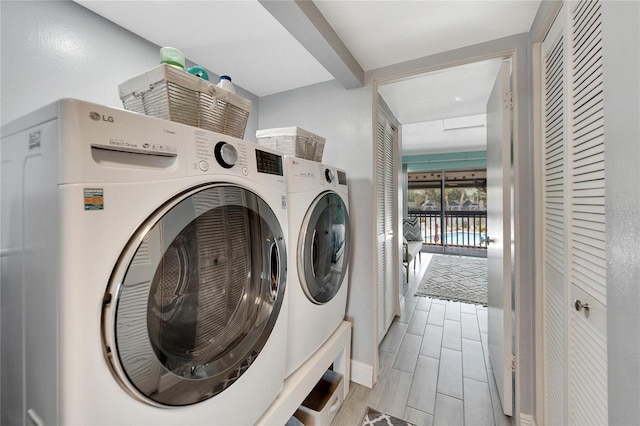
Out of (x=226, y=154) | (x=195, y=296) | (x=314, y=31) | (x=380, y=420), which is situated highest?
(x=314, y=31)

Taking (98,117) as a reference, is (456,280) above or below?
below

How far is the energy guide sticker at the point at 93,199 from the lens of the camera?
0.51 metres

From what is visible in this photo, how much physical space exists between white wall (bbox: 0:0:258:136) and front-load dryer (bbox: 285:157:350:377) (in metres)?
1.03

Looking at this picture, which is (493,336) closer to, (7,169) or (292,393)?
(292,393)

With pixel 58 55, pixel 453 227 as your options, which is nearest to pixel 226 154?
pixel 58 55

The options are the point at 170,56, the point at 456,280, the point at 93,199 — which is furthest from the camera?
the point at 456,280

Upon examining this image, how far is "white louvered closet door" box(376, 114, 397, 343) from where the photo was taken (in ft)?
7.11

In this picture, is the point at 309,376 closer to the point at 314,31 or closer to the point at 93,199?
the point at 93,199

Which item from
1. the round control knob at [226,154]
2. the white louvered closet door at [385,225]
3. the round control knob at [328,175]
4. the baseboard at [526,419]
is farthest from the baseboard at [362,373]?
the round control knob at [226,154]

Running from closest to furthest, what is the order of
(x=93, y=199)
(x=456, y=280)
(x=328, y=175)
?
1. (x=93, y=199)
2. (x=328, y=175)
3. (x=456, y=280)

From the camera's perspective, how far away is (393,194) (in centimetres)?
269

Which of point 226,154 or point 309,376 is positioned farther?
point 309,376

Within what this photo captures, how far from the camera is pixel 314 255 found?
1.33m

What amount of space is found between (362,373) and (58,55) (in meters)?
2.45
